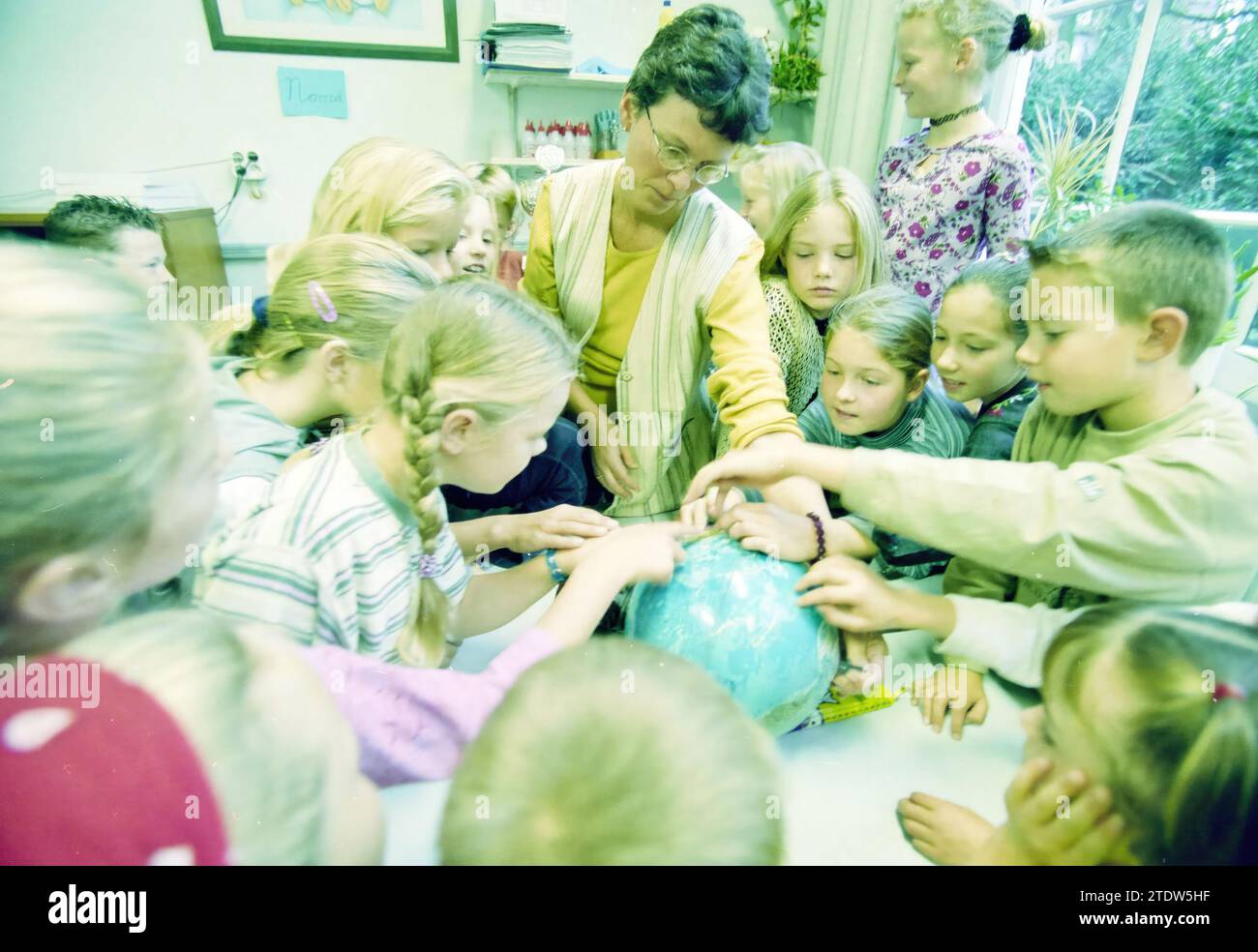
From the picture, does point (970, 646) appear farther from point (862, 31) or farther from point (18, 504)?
point (862, 31)

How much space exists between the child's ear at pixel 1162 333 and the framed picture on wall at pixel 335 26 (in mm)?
2610

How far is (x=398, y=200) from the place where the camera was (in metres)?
1.21

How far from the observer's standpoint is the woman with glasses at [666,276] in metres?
1.11

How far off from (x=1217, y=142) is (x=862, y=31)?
148 cm

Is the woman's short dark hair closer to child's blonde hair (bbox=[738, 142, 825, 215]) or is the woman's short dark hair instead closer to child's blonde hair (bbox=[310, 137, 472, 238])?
child's blonde hair (bbox=[310, 137, 472, 238])

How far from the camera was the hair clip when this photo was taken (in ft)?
1.73

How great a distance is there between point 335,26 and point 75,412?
100 inches

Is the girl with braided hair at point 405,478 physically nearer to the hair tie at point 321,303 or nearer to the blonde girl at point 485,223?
the hair tie at point 321,303

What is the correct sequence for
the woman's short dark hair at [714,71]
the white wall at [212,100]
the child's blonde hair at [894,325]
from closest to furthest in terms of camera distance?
the woman's short dark hair at [714,71] < the child's blonde hair at [894,325] < the white wall at [212,100]

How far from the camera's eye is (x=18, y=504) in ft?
1.40

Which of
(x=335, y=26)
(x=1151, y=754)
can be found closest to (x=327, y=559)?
(x=1151, y=754)

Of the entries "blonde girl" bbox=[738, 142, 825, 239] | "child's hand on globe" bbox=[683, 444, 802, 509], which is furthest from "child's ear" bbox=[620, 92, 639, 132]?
"blonde girl" bbox=[738, 142, 825, 239]

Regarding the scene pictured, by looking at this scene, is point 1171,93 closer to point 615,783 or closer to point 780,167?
point 780,167

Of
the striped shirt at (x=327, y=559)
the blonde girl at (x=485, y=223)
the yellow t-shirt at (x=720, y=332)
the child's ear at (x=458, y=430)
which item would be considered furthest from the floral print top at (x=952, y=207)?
the striped shirt at (x=327, y=559)
